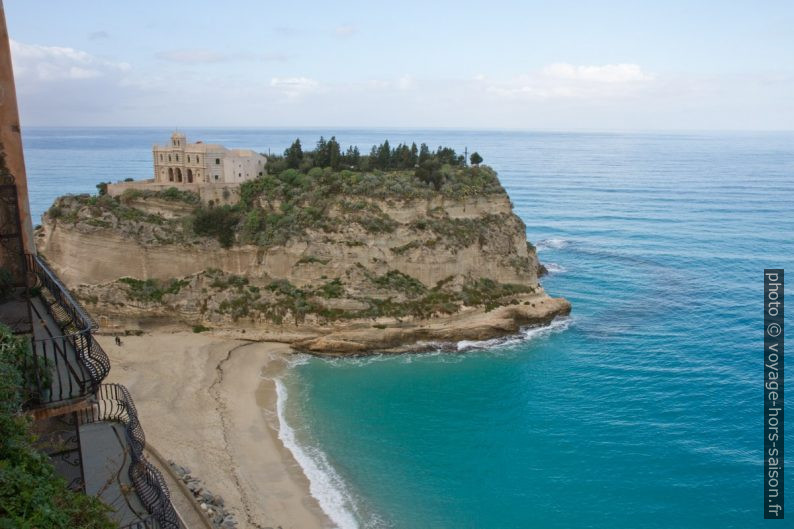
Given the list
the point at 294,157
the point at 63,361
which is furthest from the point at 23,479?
the point at 294,157

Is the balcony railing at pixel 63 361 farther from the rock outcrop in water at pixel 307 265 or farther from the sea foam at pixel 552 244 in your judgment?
the sea foam at pixel 552 244

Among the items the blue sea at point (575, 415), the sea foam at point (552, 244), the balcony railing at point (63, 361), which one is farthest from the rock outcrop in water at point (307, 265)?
the balcony railing at point (63, 361)

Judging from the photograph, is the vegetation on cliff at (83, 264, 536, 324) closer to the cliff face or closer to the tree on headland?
the cliff face

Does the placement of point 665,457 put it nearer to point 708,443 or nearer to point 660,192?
point 708,443

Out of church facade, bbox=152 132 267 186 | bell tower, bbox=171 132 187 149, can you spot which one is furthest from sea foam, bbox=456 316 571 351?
bell tower, bbox=171 132 187 149

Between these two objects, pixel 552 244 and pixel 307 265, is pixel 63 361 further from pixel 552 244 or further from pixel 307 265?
pixel 552 244

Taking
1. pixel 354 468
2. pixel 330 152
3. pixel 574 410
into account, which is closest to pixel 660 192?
pixel 330 152

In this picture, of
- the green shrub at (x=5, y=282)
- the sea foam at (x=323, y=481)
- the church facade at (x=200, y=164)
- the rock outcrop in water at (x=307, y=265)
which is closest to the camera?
the green shrub at (x=5, y=282)
